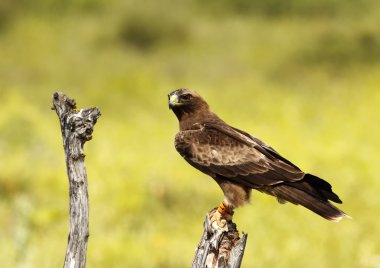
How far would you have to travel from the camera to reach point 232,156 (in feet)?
20.3

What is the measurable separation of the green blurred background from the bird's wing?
10.3 feet

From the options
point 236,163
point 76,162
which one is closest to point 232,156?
point 236,163

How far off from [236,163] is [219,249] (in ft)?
2.70

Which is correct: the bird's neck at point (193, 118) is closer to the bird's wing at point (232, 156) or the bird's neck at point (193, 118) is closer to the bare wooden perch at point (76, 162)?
the bird's wing at point (232, 156)

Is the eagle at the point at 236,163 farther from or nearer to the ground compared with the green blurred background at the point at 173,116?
nearer to the ground

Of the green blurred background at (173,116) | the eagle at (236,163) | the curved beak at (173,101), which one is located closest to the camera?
the eagle at (236,163)

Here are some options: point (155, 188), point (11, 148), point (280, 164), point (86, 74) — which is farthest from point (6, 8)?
point (280, 164)

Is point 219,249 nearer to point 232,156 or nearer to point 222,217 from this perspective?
point 222,217

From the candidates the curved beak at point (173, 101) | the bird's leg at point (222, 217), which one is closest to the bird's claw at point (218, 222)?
the bird's leg at point (222, 217)

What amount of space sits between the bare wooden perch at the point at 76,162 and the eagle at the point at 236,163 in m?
1.14

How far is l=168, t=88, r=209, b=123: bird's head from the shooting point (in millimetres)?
6477

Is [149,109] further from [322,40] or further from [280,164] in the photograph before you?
[280,164]

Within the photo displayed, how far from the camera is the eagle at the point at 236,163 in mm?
5859

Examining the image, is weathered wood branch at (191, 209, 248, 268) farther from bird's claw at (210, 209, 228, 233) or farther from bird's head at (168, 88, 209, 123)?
bird's head at (168, 88, 209, 123)
